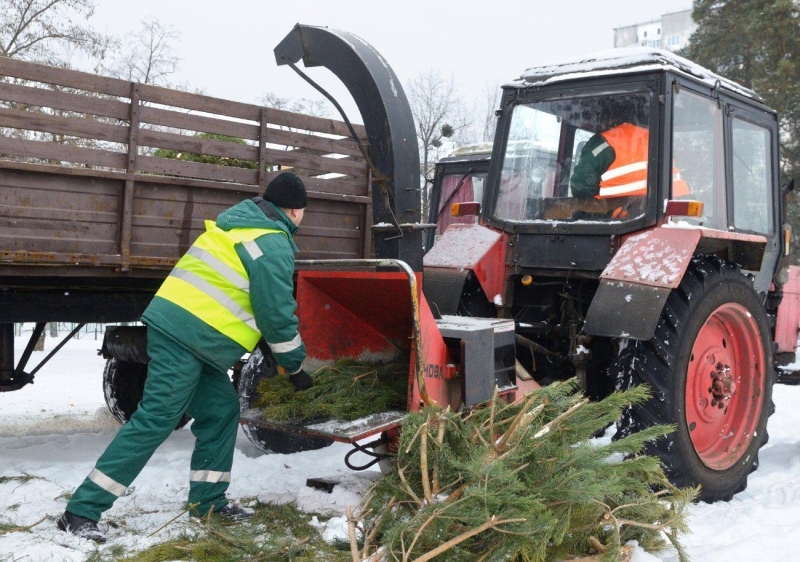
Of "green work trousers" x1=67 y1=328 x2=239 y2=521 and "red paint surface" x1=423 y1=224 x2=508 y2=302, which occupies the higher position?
"red paint surface" x1=423 y1=224 x2=508 y2=302

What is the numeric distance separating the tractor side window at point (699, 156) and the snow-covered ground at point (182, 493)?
5.41ft

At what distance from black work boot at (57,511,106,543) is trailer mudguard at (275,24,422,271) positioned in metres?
1.97

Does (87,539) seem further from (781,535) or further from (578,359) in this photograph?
(781,535)

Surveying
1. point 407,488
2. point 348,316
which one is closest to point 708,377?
point 348,316

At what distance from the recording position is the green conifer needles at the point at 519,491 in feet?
9.18

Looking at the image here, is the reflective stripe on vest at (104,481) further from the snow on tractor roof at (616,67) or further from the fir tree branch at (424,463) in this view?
the snow on tractor roof at (616,67)

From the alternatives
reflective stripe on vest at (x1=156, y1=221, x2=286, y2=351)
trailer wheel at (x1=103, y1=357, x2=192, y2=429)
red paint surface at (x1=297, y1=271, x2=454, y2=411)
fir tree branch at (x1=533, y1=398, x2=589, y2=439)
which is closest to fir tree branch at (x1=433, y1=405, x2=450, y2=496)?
red paint surface at (x1=297, y1=271, x2=454, y2=411)

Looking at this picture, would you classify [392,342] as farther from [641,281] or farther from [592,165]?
[592,165]

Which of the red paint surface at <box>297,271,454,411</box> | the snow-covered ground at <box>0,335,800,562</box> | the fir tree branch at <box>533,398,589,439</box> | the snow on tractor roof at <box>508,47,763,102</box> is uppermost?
the snow on tractor roof at <box>508,47,763,102</box>

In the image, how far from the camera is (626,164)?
177 inches

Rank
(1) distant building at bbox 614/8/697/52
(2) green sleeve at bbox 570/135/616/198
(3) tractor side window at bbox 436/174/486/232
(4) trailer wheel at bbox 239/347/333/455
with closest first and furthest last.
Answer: (2) green sleeve at bbox 570/135/616/198
(4) trailer wheel at bbox 239/347/333/455
(3) tractor side window at bbox 436/174/486/232
(1) distant building at bbox 614/8/697/52

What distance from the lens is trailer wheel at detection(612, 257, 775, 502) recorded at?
4066 millimetres

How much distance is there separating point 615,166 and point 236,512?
283 centimetres

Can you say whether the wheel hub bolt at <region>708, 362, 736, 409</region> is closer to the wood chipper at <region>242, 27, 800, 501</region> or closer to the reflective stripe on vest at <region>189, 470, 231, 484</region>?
the wood chipper at <region>242, 27, 800, 501</region>
